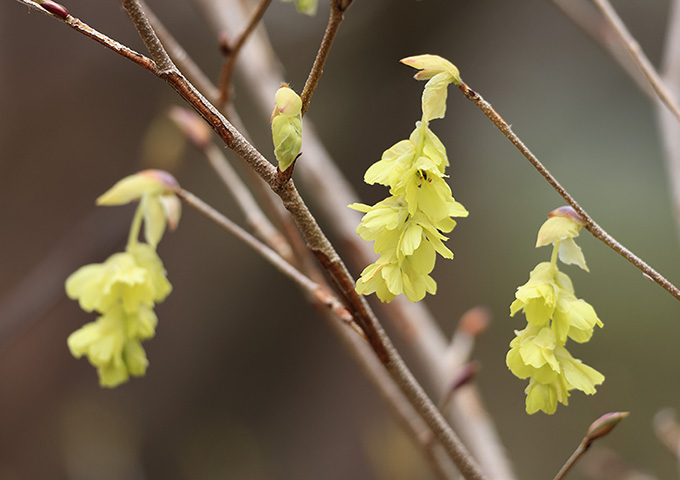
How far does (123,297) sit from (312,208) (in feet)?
3.90

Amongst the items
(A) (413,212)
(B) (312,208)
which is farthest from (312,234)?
(B) (312,208)

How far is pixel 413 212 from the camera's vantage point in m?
0.27

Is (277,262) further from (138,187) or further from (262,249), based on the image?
(138,187)

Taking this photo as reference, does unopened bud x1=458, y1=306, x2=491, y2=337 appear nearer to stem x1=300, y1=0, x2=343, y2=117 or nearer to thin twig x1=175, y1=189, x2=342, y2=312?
thin twig x1=175, y1=189, x2=342, y2=312

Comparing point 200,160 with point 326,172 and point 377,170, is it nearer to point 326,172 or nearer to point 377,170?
point 326,172

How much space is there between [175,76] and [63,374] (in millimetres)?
1625

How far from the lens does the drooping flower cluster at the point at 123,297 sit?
0.41m

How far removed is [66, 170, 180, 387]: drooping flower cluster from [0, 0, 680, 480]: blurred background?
1.10m

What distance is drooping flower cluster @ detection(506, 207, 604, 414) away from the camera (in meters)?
0.28

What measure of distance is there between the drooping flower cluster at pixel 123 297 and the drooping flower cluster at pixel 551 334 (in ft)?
0.80

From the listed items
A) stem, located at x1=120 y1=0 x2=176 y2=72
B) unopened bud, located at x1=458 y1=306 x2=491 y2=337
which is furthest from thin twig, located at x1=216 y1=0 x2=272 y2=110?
unopened bud, located at x1=458 y1=306 x2=491 y2=337

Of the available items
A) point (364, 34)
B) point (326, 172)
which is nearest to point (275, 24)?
point (364, 34)

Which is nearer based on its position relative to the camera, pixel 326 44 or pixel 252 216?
pixel 326 44

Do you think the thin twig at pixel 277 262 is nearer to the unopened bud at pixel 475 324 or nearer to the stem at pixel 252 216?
the stem at pixel 252 216
